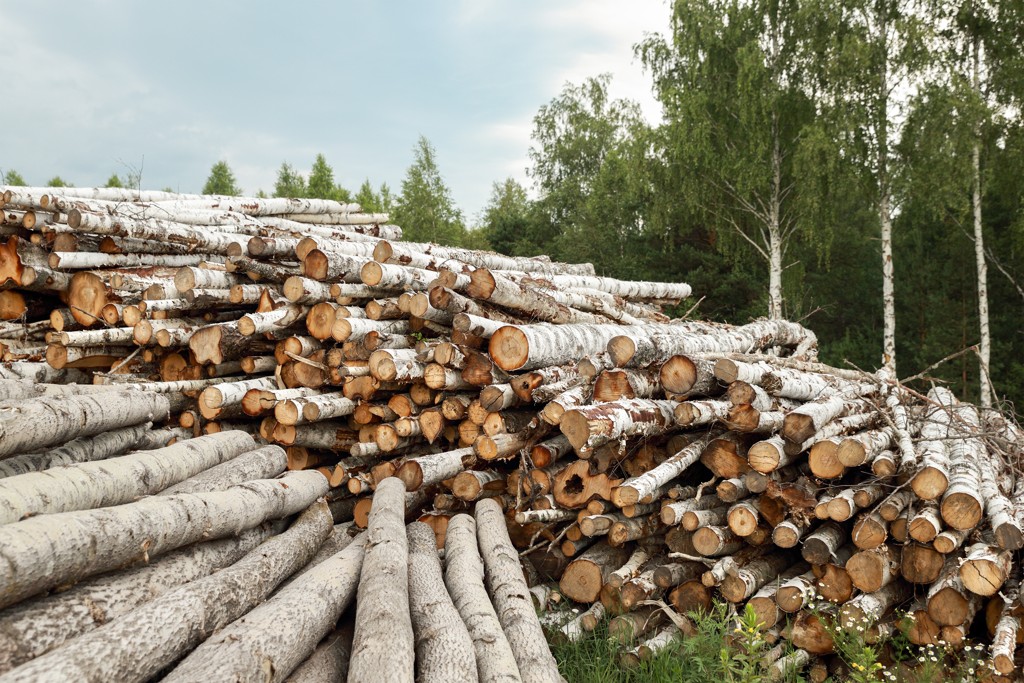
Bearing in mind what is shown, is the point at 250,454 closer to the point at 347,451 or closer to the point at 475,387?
the point at 347,451

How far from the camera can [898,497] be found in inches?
150

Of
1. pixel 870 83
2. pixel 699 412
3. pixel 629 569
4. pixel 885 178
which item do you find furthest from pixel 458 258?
pixel 870 83

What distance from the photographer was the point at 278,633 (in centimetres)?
254

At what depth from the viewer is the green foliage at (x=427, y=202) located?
103 feet

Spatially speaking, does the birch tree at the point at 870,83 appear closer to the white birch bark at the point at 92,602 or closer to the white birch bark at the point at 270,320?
the white birch bark at the point at 270,320

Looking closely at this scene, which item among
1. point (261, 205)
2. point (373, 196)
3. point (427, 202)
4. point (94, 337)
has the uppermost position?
point (373, 196)

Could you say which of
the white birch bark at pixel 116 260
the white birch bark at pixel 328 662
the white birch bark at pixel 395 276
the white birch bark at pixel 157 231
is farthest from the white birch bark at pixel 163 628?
the white birch bark at pixel 116 260

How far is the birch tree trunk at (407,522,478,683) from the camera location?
2.62 metres

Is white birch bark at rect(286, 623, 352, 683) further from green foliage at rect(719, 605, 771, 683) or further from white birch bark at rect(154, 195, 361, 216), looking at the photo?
white birch bark at rect(154, 195, 361, 216)

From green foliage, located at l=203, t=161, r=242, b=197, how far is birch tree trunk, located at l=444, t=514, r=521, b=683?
1658 inches

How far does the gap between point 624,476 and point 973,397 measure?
→ 18.1m

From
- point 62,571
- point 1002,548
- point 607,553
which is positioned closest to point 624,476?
point 607,553

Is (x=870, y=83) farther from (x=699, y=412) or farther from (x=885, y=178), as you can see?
(x=699, y=412)

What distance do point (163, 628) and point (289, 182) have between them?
43654 millimetres
